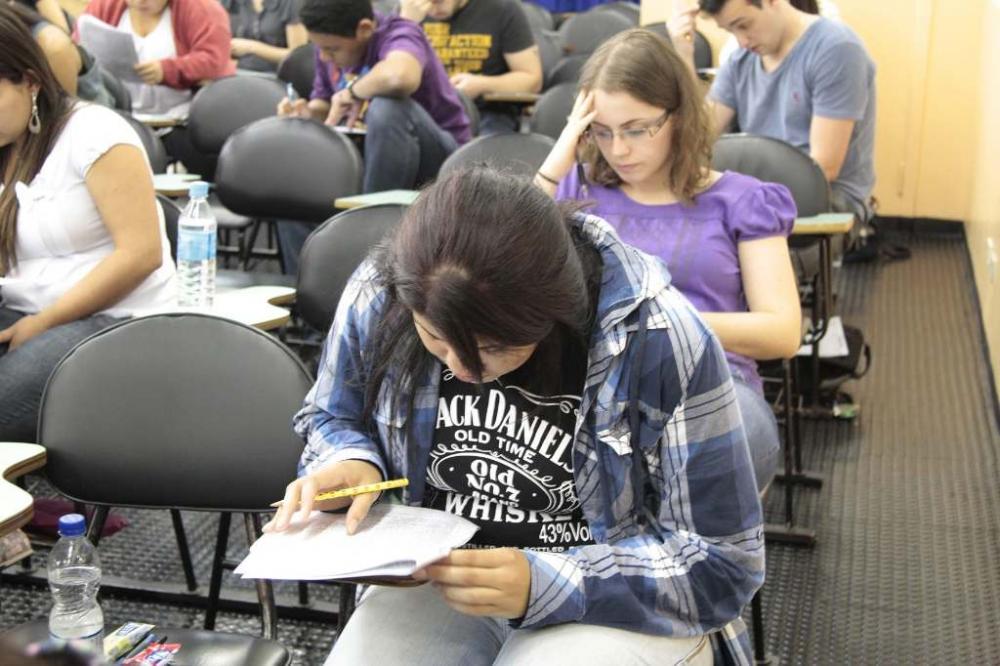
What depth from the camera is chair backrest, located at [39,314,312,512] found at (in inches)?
72.9

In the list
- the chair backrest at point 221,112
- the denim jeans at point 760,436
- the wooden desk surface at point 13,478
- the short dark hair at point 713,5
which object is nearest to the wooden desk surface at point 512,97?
the chair backrest at point 221,112

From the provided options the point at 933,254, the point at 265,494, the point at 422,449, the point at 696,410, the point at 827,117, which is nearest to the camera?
the point at 696,410

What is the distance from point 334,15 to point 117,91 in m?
1.38

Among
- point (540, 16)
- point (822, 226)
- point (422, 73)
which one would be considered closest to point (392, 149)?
point (422, 73)

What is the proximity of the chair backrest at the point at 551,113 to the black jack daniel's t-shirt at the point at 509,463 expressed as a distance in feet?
11.1

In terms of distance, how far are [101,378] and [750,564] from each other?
3.38 feet

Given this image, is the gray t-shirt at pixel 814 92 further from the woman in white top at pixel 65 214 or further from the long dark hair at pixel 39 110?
the long dark hair at pixel 39 110

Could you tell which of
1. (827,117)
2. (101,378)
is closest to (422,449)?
(101,378)

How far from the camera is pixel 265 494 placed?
6.03ft

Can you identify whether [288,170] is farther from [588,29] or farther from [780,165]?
[588,29]

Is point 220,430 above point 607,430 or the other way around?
the other way around

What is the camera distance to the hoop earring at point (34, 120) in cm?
249

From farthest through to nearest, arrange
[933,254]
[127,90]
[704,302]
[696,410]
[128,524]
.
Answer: [933,254], [127,90], [128,524], [704,302], [696,410]

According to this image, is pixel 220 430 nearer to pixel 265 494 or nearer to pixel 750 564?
pixel 265 494
